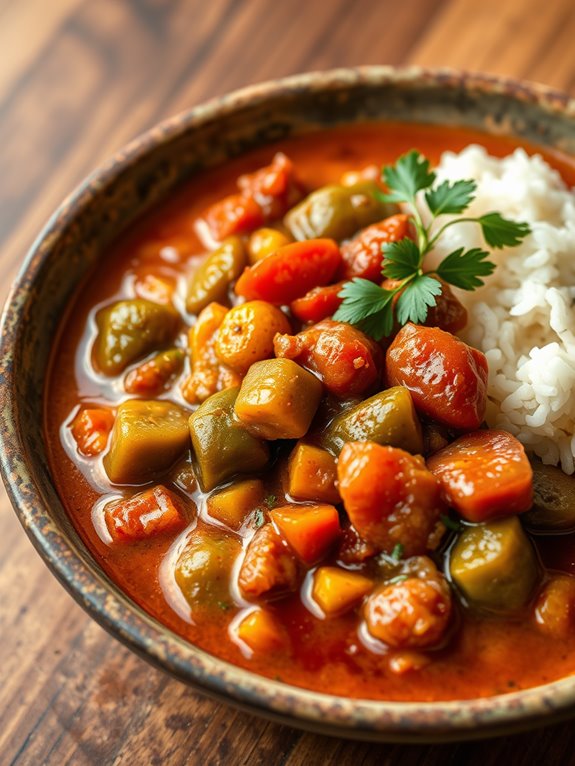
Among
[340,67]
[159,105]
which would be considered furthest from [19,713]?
[340,67]

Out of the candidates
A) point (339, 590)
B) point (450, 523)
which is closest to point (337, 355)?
point (450, 523)

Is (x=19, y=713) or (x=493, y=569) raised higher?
(x=493, y=569)

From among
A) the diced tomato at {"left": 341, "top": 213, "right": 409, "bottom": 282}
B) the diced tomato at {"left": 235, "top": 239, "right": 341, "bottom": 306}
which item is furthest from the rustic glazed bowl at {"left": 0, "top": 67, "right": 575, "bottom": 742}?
the diced tomato at {"left": 341, "top": 213, "right": 409, "bottom": 282}

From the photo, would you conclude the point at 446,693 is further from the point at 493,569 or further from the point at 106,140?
the point at 106,140

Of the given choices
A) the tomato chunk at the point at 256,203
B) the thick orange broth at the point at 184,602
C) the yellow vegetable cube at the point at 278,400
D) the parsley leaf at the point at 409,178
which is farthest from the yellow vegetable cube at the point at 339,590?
the tomato chunk at the point at 256,203

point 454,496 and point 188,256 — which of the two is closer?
point 454,496
